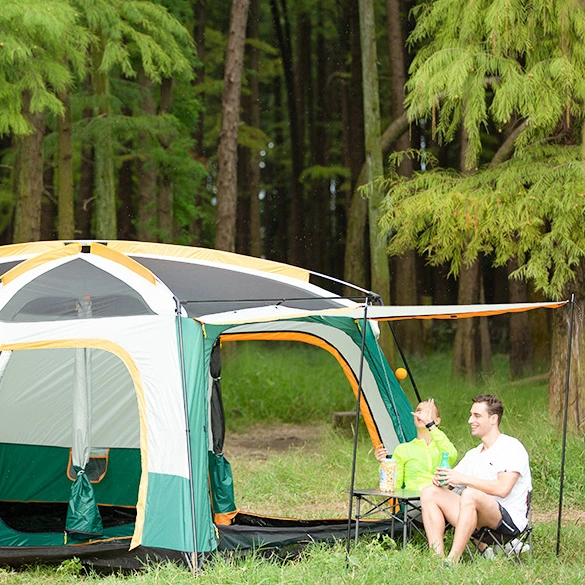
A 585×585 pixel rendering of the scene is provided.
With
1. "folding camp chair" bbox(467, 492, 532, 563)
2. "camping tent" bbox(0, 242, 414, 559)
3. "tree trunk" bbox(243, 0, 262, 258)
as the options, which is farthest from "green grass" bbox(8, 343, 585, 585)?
"tree trunk" bbox(243, 0, 262, 258)

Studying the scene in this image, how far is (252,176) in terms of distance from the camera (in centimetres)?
1741

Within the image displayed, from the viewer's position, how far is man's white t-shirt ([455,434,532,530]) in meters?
4.66

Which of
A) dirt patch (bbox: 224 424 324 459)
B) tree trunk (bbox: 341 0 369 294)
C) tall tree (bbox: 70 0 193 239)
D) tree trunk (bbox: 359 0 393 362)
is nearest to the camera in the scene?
tall tree (bbox: 70 0 193 239)

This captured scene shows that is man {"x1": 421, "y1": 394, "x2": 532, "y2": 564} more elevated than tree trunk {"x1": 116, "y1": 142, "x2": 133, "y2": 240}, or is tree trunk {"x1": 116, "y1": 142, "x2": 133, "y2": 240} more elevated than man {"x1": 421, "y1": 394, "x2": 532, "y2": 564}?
tree trunk {"x1": 116, "y1": 142, "x2": 133, "y2": 240}

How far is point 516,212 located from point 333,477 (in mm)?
2437

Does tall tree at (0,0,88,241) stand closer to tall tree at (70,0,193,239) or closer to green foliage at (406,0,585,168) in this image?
tall tree at (70,0,193,239)

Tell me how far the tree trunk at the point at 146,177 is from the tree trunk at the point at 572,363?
6.48 m

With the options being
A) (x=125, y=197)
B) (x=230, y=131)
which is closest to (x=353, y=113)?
(x=125, y=197)

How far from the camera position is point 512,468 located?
4.64 metres

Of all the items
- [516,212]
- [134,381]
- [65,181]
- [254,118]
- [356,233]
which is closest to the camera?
[134,381]

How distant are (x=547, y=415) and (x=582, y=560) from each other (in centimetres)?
282

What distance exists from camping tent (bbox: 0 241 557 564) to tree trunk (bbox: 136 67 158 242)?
6007 millimetres

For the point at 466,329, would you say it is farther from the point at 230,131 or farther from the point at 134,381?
the point at 134,381

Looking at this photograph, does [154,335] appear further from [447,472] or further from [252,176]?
[252,176]
